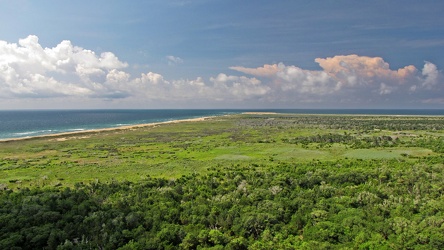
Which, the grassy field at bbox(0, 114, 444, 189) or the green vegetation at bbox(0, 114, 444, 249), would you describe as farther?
the grassy field at bbox(0, 114, 444, 189)

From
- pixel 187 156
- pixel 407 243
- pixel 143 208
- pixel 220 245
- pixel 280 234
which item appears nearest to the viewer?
pixel 407 243

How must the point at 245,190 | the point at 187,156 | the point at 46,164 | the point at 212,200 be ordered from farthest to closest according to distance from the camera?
the point at 187,156 < the point at 46,164 < the point at 245,190 < the point at 212,200

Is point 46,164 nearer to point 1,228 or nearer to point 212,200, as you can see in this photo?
point 1,228

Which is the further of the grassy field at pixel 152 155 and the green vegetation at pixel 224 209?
the grassy field at pixel 152 155

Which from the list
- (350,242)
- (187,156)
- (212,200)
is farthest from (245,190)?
(187,156)

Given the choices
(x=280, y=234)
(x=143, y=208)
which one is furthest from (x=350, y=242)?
(x=143, y=208)

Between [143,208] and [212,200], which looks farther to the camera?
[212,200]

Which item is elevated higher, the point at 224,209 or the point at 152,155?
the point at 224,209

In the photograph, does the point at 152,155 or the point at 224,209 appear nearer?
the point at 224,209

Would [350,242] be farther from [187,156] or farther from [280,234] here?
[187,156]
